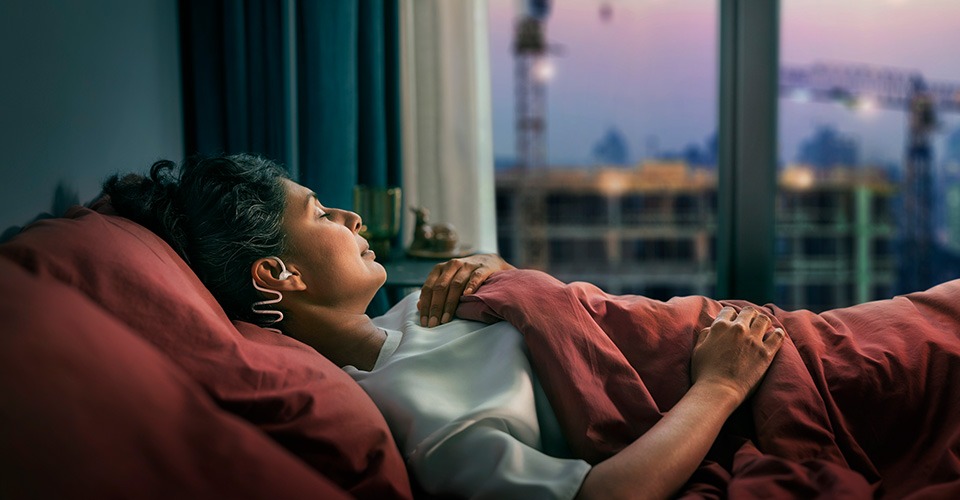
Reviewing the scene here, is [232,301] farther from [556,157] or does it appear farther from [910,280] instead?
[910,280]

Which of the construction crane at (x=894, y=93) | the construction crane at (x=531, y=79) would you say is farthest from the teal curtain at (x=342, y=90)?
the construction crane at (x=894, y=93)

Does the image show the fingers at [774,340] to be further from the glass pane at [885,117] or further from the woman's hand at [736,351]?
the glass pane at [885,117]

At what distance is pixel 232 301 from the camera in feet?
4.60

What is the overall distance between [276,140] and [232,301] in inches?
52.5

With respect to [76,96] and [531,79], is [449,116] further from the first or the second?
[76,96]

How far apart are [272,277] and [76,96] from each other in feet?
1.79

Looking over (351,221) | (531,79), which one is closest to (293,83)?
(351,221)

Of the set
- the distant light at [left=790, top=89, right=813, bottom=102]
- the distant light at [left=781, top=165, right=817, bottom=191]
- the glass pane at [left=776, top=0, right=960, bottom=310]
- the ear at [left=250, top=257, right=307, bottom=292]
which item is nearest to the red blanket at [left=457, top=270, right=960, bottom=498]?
the ear at [left=250, top=257, right=307, bottom=292]

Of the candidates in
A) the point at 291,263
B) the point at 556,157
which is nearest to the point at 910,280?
the point at 556,157

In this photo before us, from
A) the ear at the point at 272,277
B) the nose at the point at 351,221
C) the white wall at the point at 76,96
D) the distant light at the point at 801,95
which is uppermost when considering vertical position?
the distant light at the point at 801,95

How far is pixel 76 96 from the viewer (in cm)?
152

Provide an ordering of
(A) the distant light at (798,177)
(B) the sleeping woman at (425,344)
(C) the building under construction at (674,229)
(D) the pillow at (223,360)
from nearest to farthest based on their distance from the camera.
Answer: (D) the pillow at (223,360) < (B) the sleeping woman at (425,344) < (A) the distant light at (798,177) < (C) the building under construction at (674,229)

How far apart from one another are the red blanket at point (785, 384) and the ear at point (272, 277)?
0.31 meters

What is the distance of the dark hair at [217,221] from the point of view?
4.49ft
